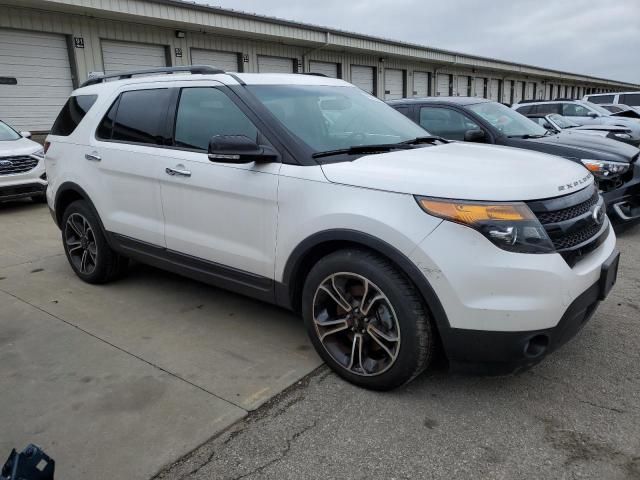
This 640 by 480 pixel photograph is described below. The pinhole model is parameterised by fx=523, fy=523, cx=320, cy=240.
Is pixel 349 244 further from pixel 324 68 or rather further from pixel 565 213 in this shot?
pixel 324 68

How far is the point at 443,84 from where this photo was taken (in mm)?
28297

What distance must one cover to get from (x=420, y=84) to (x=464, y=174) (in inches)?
991

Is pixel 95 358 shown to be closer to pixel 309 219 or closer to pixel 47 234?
pixel 309 219

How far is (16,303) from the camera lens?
4.39 metres


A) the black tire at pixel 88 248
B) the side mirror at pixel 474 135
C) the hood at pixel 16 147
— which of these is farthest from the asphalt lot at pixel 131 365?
the hood at pixel 16 147

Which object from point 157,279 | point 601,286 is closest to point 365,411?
point 601,286

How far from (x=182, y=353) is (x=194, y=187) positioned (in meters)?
1.12

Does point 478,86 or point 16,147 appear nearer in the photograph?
point 16,147

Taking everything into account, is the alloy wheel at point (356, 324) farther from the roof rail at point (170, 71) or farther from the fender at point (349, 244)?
the roof rail at point (170, 71)

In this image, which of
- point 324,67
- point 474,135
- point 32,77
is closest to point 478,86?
point 324,67

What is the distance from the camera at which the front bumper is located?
2.44m

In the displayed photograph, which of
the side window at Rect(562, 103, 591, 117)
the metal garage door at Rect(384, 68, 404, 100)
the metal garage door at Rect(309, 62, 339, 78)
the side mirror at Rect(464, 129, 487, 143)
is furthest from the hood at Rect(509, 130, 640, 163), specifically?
the metal garage door at Rect(384, 68, 404, 100)

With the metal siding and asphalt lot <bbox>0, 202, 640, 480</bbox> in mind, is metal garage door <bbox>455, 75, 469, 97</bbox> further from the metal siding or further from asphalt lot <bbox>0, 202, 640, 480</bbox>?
asphalt lot <bbox>0, 202, 640, 480</bbox>

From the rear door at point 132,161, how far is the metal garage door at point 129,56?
10.1 meters
